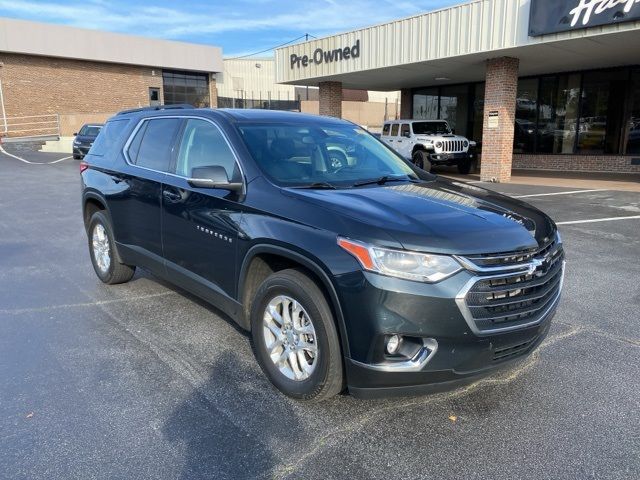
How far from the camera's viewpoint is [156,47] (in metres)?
39.1

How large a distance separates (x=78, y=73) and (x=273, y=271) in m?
38.5

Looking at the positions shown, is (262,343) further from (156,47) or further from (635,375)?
(156,47)

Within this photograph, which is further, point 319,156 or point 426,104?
point 426,104

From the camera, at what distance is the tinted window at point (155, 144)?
450 cm

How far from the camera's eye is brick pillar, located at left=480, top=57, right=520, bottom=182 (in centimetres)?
1462

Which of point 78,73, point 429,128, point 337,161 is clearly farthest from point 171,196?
point 78,73

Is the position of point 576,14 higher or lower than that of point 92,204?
higher

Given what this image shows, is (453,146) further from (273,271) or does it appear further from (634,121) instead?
(273,271)

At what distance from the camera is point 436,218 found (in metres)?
Result: 3.00

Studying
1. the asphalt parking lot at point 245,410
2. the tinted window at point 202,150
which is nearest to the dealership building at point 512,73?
the asphalt parking lot at point 245,410

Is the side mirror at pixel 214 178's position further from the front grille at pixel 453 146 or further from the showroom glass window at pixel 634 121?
the showroom glass window at pixel 634 121

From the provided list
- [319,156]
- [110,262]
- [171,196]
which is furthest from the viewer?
[110,262]

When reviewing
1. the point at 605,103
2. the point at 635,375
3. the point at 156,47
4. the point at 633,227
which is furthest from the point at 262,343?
the point at 156,47

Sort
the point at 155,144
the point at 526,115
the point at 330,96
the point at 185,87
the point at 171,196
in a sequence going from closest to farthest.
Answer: the point at 171,196, the point at 155,144, the point at 526,115, the point at 330,96, the point at 185,87
